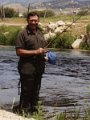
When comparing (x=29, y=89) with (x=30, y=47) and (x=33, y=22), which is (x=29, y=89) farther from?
(x=33, y=22)

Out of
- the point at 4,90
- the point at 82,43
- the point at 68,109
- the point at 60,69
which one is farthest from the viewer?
the point at 82,43

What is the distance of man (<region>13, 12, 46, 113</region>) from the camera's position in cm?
1042

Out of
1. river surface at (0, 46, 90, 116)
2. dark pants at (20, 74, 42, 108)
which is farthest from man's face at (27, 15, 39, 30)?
river surface at (0, 46, 90, 116)

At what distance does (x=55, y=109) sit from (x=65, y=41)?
85.8 feet

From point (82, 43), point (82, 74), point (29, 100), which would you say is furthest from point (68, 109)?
point (82, 43)

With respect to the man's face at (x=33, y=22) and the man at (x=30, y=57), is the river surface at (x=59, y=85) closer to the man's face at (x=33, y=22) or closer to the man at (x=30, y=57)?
the man at (x=30, y=57)

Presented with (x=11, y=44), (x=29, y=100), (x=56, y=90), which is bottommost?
(x=11, y=44)

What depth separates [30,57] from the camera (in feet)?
34.6

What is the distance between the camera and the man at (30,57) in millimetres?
10422

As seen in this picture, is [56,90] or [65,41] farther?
[65,41]

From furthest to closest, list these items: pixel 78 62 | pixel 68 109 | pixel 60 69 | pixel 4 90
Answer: pixel 78 62 < pixel 60 69 < pixel 4 90 < pixel 68 109

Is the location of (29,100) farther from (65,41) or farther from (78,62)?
(65,41)

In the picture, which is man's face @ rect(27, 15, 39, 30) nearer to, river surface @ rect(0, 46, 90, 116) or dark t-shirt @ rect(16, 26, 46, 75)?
dark t-shirt @ rect(16, 26, 46, 75)

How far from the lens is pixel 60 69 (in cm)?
2441
